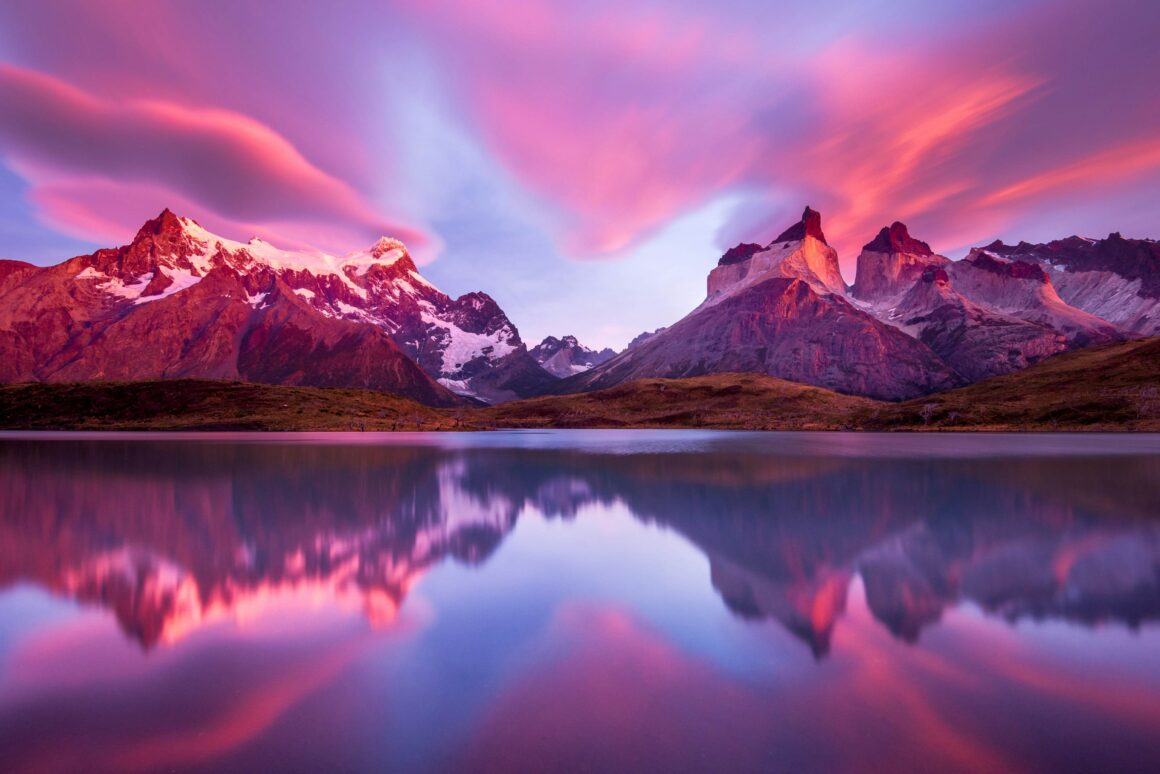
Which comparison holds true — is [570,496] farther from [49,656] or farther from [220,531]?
[49,656]

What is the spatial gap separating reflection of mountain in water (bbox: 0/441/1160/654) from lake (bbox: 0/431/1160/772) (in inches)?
8.8

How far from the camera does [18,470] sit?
5862 cm

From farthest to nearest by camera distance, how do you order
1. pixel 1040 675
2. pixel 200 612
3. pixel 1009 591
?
1. pixel 1009 591
2. pixel 200 612
3. pixel 1040 675

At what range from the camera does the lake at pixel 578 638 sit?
35.2ft

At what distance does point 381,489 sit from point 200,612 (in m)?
31.2

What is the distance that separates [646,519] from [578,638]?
2112 centimetres

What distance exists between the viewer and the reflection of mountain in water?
20.1 meters

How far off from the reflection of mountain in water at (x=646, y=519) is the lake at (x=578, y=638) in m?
0.22

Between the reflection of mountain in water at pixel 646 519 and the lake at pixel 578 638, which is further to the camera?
the reflection of mountain in water at pixel 646 519

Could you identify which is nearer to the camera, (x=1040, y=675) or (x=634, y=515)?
(x=1040, y=675)

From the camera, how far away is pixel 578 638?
16891mm

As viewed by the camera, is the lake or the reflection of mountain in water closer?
the lake

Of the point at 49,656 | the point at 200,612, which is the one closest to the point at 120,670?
the point at 49,656

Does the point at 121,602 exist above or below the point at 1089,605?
above
